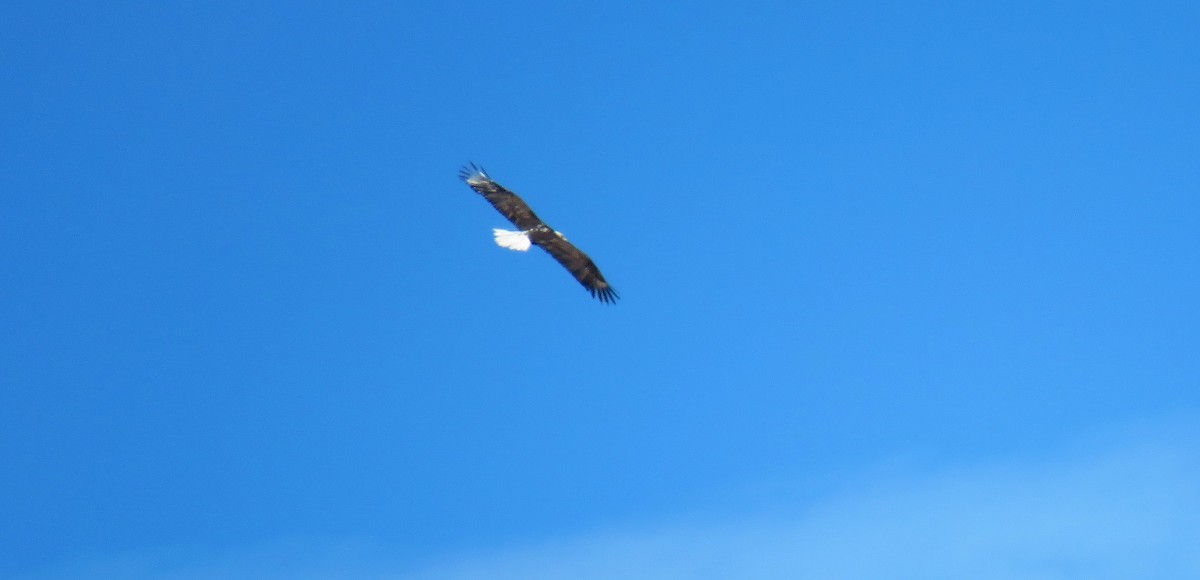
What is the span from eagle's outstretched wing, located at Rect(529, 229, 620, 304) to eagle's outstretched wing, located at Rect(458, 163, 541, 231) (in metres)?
0.57

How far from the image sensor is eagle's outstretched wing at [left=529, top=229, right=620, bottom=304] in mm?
46397

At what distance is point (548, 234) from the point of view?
46156 millimetres

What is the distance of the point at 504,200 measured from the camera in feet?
150

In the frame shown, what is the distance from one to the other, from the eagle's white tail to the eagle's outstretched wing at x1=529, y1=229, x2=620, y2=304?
65cm

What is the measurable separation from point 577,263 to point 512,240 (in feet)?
7.86

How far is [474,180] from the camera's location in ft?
150

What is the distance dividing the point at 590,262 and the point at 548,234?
1568 mm

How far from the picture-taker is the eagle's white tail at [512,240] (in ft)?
148

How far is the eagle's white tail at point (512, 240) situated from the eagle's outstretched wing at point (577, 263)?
25.4 inches

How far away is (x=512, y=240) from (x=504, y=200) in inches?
34.3

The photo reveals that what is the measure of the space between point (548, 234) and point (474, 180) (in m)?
1.89

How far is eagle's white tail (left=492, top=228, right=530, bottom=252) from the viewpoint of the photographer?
45.2 metres

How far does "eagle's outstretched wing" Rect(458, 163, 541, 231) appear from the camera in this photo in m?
45.6

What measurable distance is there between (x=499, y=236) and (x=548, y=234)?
4.42 ft
